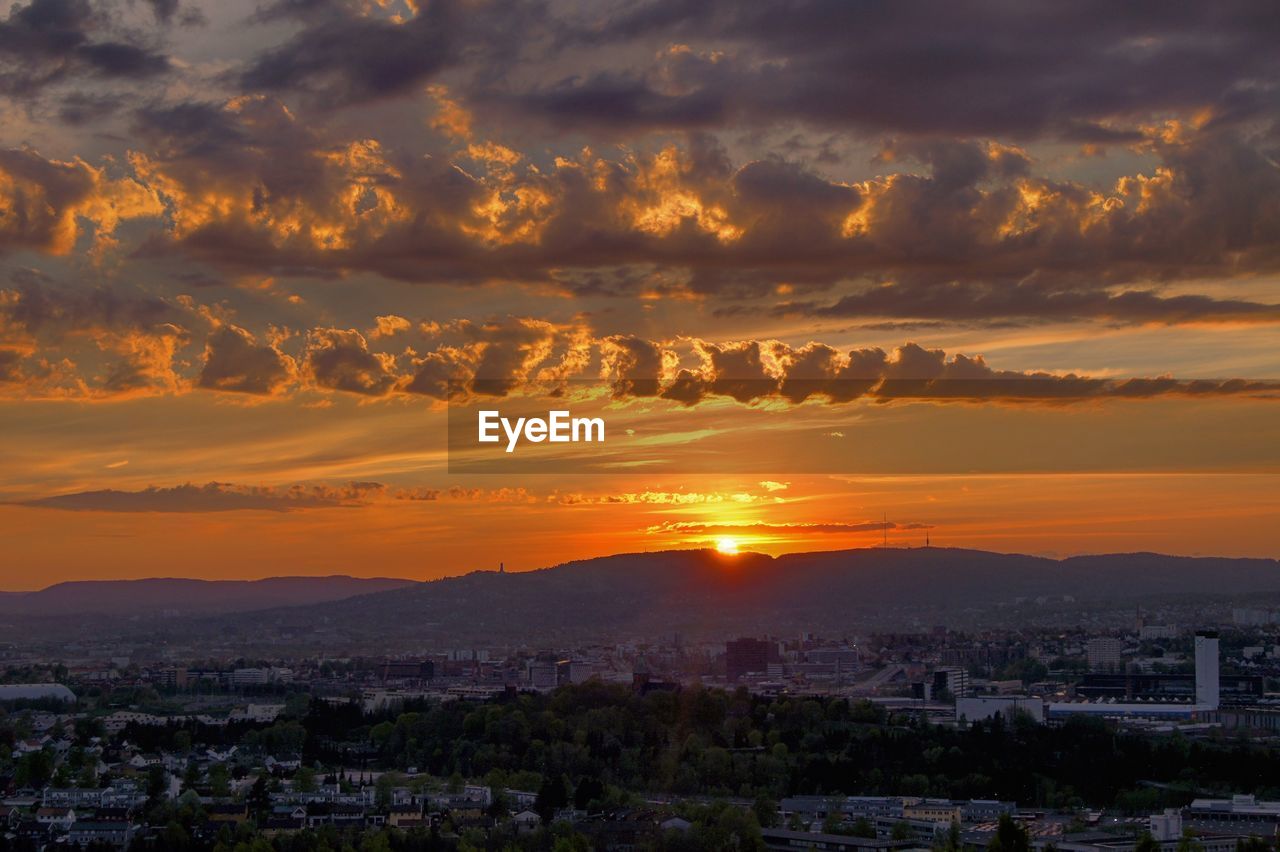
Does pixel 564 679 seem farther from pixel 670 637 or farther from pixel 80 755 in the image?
pixel 670 637

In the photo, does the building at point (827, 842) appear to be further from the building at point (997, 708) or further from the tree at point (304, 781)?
the building at point (997, 708)

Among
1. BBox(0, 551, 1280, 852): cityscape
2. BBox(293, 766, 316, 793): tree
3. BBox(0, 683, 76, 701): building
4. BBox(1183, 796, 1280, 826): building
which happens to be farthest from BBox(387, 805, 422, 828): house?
BBox(0, 683, 76, 701): building

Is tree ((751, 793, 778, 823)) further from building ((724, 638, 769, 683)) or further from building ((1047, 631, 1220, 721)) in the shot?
building ((724, 638, 769, 683))

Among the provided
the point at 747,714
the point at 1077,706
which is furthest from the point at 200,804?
the point at 1077,706

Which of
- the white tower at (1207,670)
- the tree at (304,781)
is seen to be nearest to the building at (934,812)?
the tree at (304,781)

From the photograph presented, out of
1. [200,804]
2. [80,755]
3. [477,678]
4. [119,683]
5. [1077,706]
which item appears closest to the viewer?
[200,804]

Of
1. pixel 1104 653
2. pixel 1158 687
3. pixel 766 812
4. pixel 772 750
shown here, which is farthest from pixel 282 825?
pixel 1104 653
